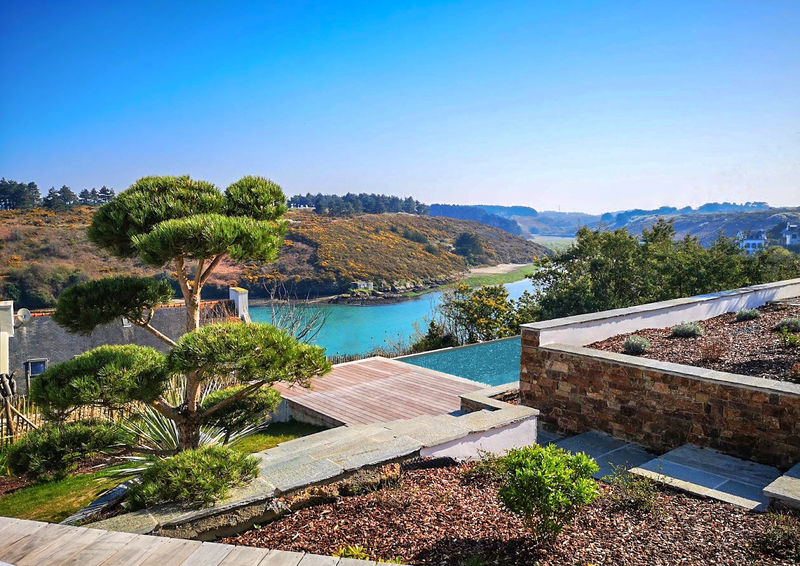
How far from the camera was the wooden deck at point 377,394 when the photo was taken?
590 cm

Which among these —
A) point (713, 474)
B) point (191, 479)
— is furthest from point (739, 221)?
point (191, 479)

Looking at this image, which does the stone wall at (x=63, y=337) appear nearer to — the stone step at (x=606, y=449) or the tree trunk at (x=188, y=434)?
the tree trunk at (x=188, y=434)

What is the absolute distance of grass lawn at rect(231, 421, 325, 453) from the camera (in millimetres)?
5379

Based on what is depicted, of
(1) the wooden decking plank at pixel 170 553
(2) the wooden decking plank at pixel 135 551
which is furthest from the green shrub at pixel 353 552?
(2) the wooden decking plank at pixel 135 551

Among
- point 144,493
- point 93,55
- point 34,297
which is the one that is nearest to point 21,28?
point 93,55

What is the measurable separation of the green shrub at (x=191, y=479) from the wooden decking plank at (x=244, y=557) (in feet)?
2.80

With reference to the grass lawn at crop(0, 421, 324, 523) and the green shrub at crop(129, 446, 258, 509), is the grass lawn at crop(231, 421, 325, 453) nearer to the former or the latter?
the grass lawn at crop(0, 421, 324, 523)

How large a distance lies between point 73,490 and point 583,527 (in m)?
4.77

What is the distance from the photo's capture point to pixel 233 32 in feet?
32.0

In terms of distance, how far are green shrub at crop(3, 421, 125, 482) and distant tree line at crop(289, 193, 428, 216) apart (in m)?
52.5

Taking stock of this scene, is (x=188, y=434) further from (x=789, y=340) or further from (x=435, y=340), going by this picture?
(x=435, y=340)

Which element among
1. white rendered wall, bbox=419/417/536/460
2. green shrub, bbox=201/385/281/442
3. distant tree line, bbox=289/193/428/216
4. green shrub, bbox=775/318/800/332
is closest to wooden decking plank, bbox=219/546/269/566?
white rendered wall, bbox=419/417/536/460

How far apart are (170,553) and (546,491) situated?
1523mm

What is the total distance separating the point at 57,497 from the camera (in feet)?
14.9
